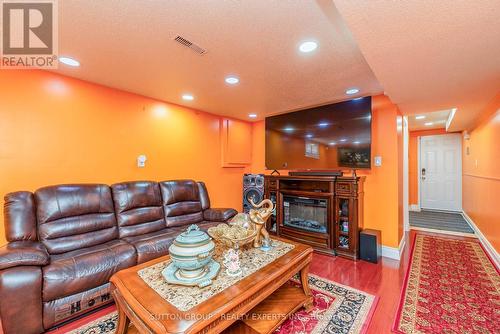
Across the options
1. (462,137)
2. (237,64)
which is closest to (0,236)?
(237,64)

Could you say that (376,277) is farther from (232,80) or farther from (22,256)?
(22,256)

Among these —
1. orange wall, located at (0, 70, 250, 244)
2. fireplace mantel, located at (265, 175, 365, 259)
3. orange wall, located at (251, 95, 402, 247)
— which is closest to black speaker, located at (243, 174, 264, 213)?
fireplace mantel, located at (265, 175, 365, 259)

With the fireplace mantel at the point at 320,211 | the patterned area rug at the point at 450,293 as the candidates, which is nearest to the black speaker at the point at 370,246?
the fireplace mantel at the point at 320,211

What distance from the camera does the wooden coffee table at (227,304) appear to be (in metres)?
1.06

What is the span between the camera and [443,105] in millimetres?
3031

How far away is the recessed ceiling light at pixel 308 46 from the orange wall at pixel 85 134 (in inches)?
94.2

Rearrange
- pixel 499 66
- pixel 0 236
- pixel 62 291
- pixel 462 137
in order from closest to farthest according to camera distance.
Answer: pixel 62 291 < pixel 499 66 < pixel 0 236 < pixel 462 137

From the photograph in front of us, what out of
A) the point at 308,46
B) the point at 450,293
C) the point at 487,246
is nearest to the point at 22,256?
the point at 308,46

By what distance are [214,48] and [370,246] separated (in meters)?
2.98

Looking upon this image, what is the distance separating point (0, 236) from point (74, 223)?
73cm

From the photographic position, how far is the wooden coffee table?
3.48ft

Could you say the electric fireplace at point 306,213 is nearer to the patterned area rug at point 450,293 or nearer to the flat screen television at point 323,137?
the flat screen television at point 323,137

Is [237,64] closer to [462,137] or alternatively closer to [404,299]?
[404,299]

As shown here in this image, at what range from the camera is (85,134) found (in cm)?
268
